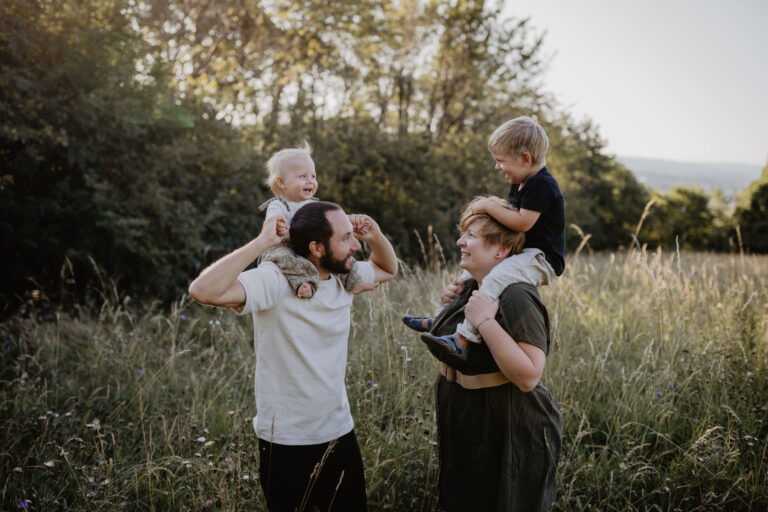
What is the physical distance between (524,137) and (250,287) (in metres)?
1.29

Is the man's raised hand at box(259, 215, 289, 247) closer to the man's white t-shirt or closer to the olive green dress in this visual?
the man's white t-shirt

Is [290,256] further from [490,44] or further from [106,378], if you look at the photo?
[490,44]

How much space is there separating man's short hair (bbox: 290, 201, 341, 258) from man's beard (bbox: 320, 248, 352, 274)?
48mm

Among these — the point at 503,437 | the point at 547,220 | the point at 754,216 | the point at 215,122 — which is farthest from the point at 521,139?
the point at 754,216

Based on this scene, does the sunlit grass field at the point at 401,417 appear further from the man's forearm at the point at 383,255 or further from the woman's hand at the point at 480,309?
→ the woman's hand at the point at 480,309

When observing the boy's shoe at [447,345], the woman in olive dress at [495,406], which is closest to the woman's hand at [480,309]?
the woman in olive dress at [495,406]

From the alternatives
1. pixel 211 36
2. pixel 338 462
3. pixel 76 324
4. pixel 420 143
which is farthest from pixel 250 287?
pixel 211 36

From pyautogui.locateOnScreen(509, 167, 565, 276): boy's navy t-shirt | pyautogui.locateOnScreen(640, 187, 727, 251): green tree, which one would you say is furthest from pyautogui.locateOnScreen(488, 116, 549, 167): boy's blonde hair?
pyautogui.locateOnScreen(640, 187, 727, 251): green tree

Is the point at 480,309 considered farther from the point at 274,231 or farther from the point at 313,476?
the point at 313,476

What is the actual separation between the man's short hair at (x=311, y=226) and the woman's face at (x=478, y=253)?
0.54 m

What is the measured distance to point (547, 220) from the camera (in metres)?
2.22

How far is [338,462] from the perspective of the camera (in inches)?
83.0

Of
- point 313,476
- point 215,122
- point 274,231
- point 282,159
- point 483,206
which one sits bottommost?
point 313,476

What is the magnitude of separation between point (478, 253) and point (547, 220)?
41 cm
